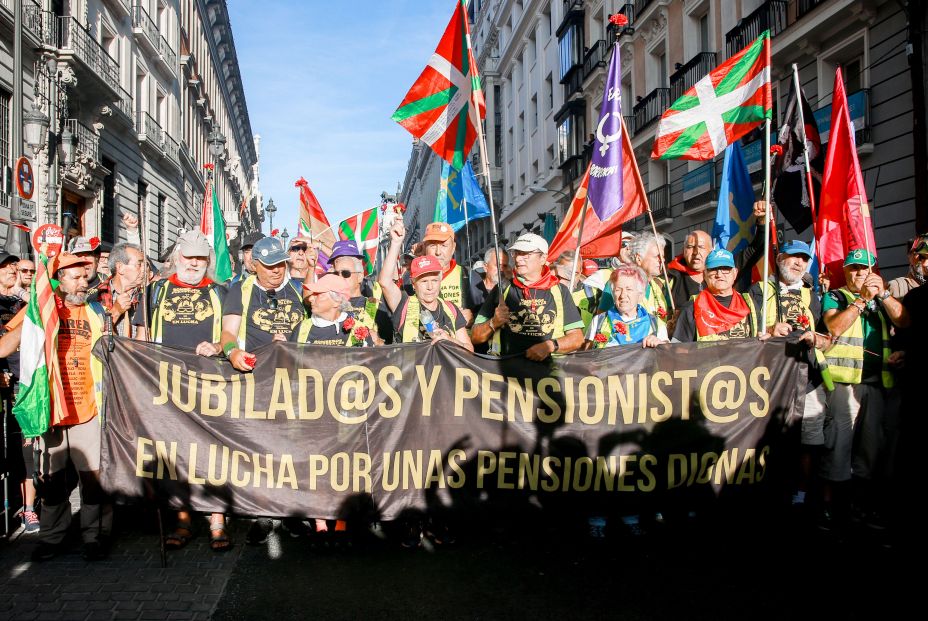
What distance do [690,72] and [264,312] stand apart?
18.2m

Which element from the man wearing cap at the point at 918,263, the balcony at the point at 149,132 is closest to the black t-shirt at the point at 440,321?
the man wearing cap at the point at 918,263

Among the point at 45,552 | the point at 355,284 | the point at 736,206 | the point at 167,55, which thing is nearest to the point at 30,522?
the point at 45,552

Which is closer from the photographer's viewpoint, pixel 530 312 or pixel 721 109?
pixel 530 312

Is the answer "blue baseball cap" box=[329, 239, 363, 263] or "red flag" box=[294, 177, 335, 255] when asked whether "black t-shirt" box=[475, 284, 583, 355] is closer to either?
"blue baseball cap" box=[329, 239, 363, 263]

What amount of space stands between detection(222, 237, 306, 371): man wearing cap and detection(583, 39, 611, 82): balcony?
23778 millimetres

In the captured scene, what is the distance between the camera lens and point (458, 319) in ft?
15.8

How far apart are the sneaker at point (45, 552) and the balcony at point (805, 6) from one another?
15.3m

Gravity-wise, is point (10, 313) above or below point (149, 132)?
below

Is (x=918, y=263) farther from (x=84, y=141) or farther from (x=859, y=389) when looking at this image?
(x=84, y=141)

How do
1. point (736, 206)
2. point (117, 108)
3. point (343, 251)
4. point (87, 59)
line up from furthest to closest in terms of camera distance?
point (117, 108), point (87, 59), point (736, 206), point (343, 251)

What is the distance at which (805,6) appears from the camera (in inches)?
568

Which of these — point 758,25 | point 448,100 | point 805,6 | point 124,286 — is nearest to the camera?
point 124,286

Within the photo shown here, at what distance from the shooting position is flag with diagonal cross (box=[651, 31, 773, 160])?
17.8 ft

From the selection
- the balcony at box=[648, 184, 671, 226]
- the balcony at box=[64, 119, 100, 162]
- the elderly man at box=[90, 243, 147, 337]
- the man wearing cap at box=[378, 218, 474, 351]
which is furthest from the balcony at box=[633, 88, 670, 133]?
the elderly man at box=[90, 243, 147, 337]
